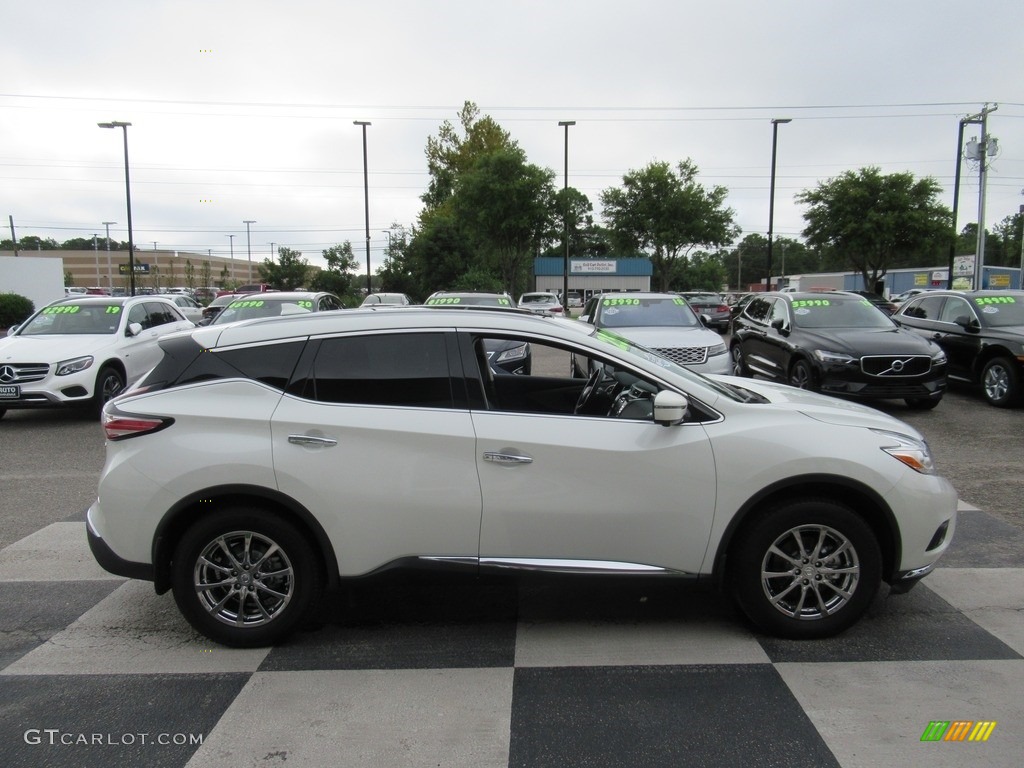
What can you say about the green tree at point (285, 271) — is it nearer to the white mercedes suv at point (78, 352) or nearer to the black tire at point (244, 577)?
→ the white mercedes suv at point (78, 352)

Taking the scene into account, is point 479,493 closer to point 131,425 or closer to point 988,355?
point 131,425

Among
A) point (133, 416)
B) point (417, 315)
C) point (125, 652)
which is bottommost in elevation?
point (125, 652)

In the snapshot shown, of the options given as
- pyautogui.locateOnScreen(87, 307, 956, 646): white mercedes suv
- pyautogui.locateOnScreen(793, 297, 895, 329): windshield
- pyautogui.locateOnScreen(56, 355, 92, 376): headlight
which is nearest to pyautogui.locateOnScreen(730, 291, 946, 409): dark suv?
pyautogui.locateOnScreen(793, 297, 895, 329): windshield

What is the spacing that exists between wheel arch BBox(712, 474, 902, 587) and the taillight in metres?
2.87

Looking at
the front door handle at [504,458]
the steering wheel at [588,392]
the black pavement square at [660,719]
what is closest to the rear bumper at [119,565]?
the front door handle at [504,458]

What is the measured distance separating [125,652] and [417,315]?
2.29 metres

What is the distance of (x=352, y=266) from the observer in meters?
49.2

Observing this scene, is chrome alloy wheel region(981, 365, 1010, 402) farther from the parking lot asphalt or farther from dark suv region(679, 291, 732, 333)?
dark suv region(679, 291, 732, 333)

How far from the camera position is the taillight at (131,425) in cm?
365

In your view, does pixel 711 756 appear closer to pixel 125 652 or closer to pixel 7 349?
pixel 125 652

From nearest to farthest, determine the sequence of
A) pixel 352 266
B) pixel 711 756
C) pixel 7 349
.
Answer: pixel 711 756 < pixel 7 349 < pixel 352 266

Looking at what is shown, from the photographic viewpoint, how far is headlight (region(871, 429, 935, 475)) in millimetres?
3682

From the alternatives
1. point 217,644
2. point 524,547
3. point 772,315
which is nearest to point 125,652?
point 217,644

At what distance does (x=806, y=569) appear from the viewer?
11.9 ft
